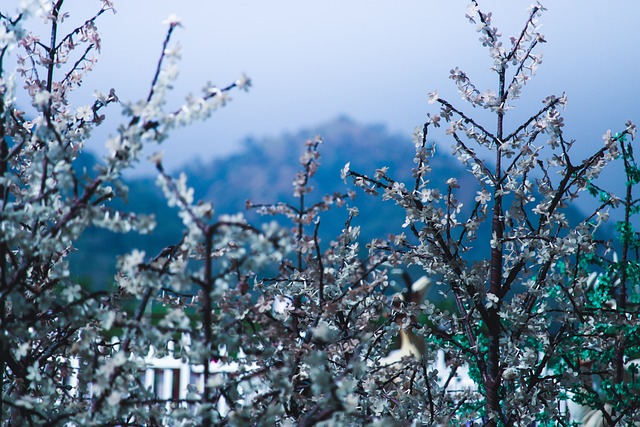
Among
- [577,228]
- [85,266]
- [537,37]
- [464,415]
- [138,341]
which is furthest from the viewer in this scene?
[85,266]

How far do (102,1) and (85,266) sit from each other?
302 inches

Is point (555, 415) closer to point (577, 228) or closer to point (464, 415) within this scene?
point (464, 415)

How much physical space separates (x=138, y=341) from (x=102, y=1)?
1.21 meters

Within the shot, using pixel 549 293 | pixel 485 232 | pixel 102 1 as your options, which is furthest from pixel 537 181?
pixel 485 232

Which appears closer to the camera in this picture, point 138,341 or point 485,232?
point 138,341

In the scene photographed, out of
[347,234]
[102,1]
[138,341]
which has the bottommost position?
[138,341]

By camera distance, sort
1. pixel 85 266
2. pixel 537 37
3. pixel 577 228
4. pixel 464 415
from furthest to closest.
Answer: pixel 85 266 → pixel 464 415 → pixel 537 37 → pixel 577 228

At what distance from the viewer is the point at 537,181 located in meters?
1.90

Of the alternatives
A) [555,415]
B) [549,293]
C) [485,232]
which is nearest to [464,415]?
[555,415]

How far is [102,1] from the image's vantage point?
2.06 meters

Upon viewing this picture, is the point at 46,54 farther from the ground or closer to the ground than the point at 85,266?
closer to the ground

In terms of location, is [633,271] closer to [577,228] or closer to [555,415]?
[577,228]

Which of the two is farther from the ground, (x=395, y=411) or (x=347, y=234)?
(x=347, y=234)

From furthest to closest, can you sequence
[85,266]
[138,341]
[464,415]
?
[85,266] → [464,415] → [138,341]
